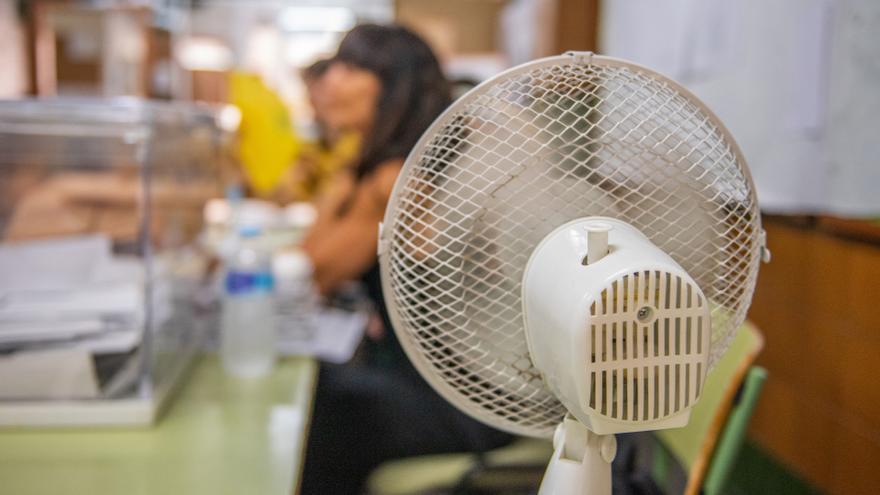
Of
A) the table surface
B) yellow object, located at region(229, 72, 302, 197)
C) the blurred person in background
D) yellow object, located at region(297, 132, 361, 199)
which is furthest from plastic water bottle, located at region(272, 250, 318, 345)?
yellow object, located at region(297, 132, 361, 199)

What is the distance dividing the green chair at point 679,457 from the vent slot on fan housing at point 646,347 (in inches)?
11.7

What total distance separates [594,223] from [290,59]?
6287mm

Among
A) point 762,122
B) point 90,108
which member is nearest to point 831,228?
point 762,122

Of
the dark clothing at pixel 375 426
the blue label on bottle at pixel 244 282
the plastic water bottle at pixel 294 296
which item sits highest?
the blue label on bottle at pixel 244 282

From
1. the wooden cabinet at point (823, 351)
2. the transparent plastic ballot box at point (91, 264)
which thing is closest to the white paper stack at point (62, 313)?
the transparent plastic ballot box at point (91, 264)

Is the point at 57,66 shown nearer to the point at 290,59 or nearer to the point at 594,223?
the point at 290,59

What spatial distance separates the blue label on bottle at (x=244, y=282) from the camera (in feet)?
4.65

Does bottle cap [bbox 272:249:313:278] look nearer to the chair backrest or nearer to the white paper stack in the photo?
the white paper stack

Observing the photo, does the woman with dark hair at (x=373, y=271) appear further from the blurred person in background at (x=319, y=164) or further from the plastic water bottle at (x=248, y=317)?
the blurred person in background at (x=319, y=164)

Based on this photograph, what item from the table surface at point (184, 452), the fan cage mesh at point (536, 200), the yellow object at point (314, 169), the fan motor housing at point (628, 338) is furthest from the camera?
the yellow object at point (314, 169)

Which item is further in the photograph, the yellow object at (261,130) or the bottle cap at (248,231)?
the yellow object at (261,130)

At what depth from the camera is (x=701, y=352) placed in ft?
1.76

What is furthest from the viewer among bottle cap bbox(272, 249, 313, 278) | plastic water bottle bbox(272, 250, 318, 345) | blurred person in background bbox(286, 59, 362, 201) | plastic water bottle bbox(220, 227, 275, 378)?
blurred person in background bbox(286, 59, 362, 201)

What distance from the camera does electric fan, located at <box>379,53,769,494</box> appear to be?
606 mm
